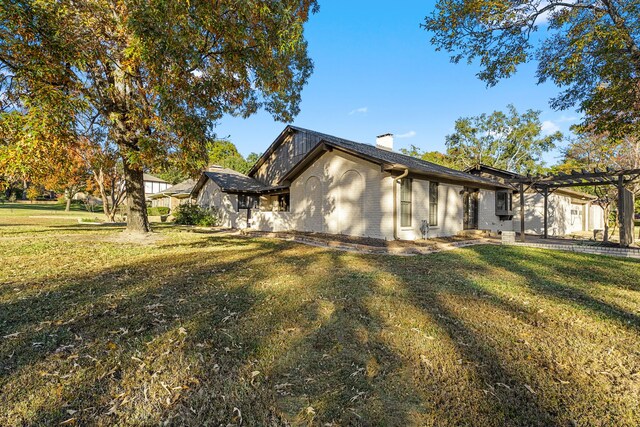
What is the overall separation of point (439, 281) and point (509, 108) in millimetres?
41287

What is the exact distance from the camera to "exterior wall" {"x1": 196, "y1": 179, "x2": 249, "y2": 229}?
21.2 meters

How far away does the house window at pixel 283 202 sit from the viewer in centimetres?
1983

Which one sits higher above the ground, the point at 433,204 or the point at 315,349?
the point at 433,204

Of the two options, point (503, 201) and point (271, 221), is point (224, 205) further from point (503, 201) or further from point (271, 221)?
point (503, 201)

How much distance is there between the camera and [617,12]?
8.88 m

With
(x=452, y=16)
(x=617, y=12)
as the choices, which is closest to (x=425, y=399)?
(x=452, y=16)

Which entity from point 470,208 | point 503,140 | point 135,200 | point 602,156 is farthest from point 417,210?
point 503,140

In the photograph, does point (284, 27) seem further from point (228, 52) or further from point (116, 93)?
point (116, 93)

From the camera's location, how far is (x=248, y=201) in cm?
2261

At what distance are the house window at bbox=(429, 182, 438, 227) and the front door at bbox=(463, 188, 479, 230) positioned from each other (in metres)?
2.83

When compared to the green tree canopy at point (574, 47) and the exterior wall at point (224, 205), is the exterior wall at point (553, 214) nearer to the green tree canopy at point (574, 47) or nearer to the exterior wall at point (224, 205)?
the green tree canopy at point (574, 47)

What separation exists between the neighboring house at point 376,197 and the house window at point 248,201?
1.23 m

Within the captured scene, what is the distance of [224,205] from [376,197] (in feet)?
47.0

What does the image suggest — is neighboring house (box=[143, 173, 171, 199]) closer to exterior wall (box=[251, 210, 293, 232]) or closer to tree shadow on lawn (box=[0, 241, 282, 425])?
exterior wall (box=[251, 210, 293, 232])
